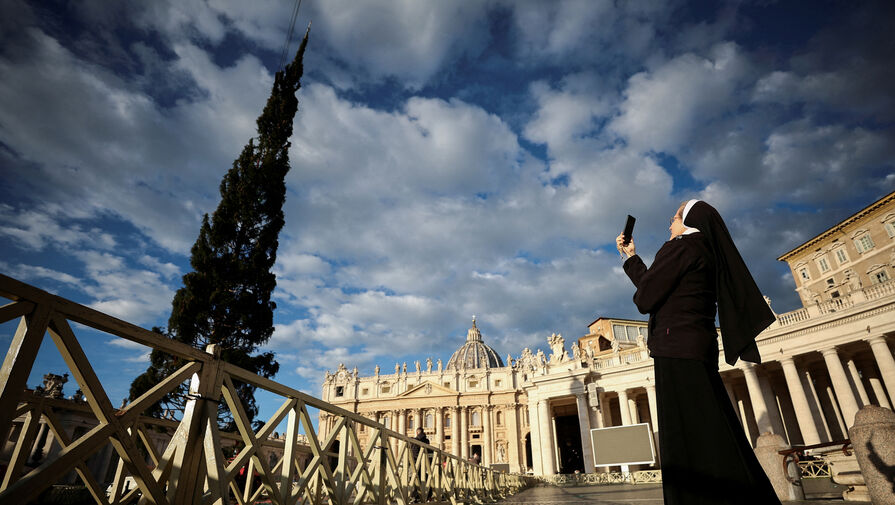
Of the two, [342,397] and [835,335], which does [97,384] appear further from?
[342,397]

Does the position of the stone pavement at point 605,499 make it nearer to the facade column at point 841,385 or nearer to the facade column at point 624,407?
the facade column at point 841,385

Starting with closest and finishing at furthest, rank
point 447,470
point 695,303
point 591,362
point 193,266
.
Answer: point 695,303, point 447,470, point 193,266, point 591,362

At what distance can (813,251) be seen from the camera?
3694 centimetres

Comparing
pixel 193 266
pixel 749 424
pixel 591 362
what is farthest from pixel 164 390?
pixel 749 424

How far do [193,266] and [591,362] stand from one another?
25.3 meters

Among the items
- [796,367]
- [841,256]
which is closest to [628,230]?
[796,367]

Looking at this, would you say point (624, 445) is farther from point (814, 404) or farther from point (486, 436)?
point (486, 436)

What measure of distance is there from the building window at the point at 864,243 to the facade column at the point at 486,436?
4632 centimetres

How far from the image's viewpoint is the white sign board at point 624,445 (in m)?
18.6

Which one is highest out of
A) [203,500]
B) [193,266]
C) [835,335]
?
[193,266]

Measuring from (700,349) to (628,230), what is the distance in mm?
1146

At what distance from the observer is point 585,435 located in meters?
27.2

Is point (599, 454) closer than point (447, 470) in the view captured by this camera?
No

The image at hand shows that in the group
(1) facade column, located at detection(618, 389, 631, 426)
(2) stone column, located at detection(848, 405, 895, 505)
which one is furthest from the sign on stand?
(2) stone column, located at detection(848, 405, 895, 505)
